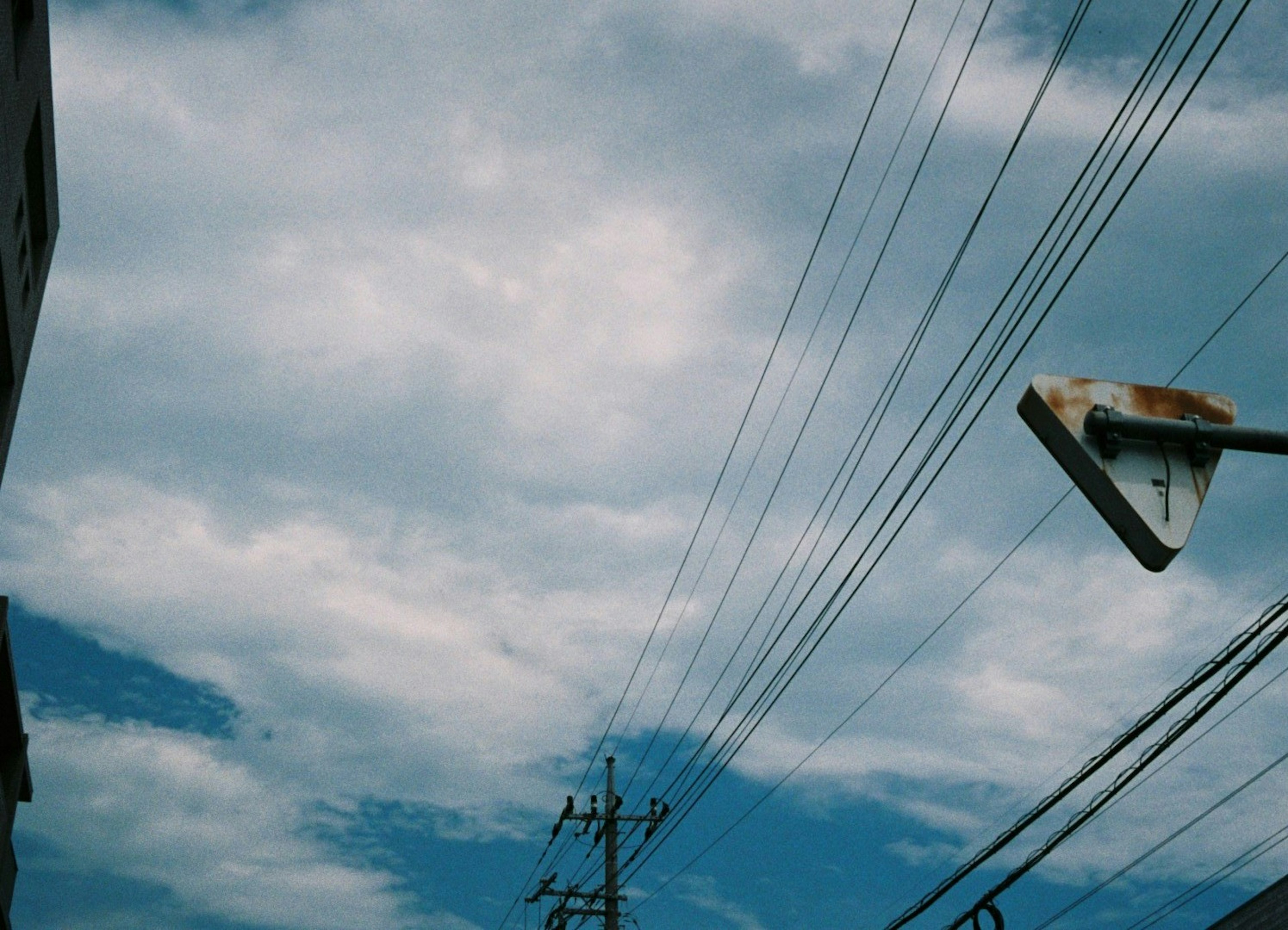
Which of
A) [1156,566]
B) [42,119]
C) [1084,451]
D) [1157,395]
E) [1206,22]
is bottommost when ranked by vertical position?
[1156,566]

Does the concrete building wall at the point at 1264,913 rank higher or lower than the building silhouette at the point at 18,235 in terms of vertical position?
lower

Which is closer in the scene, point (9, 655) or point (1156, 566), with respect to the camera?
point (1156, 566)

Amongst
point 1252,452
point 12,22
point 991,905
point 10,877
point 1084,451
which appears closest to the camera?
point 1084,451

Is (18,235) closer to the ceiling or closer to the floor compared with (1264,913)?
closer to the ceiling

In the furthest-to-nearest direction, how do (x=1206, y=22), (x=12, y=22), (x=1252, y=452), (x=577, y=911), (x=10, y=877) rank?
1. (x=577, y=911)
2. (x=10, y=877)
3. (x=12, y=22)
4. (x=1206, y=22)
5. (x=1252, y=452)

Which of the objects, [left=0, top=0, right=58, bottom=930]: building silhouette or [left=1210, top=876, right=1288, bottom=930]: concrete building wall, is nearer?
[left=1210, top=876, right=1288, bottom=930]: concrete building wall

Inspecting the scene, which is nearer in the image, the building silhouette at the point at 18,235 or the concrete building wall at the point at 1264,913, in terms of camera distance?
the concrete building wall at the point at 1264,913

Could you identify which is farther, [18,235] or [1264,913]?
[18,235]

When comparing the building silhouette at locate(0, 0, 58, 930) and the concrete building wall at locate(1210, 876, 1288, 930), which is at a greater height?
the building silhouette at locate(0, 0, 58, 930)

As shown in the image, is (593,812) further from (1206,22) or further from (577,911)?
(1206,22)

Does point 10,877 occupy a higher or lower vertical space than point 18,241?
lower

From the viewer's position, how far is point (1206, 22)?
293 inches

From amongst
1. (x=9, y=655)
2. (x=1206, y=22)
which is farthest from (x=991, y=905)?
(x=9, y=655)

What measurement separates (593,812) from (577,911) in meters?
2.76
